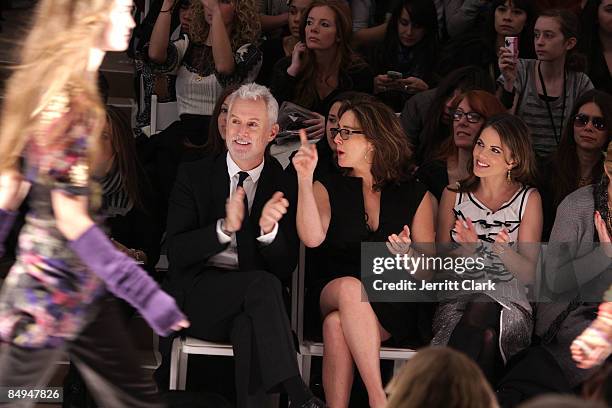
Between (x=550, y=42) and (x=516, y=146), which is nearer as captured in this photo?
(x=516, y=146)

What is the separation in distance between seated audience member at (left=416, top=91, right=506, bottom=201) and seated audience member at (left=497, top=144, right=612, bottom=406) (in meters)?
0.56

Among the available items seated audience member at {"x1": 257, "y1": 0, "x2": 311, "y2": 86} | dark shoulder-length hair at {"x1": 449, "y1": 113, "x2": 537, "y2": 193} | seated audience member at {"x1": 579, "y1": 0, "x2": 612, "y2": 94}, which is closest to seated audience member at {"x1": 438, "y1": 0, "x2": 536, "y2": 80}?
seated audience member at {"x1": 579, "y1": 0, "x2": 612, "y2": 94}

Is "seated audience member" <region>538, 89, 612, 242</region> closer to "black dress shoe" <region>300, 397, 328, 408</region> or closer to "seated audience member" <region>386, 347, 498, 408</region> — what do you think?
"black dress shoe" <region>300, 397, 328, 408</region>

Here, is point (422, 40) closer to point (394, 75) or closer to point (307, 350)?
point (394, 75)

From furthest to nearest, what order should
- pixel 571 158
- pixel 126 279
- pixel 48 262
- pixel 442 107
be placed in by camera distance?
pixel 442 107
pixel 571 158
pixel 48 262
pixel 126 279

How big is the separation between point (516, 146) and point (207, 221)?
1221 mm

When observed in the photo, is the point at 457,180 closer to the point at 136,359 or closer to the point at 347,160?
the point at 347,160

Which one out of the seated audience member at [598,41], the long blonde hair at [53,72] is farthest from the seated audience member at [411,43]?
the long blonde hair at [53,72]

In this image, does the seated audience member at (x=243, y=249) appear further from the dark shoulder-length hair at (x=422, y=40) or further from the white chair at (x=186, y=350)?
the dark shoulder-length hair at (x=422, y=40)

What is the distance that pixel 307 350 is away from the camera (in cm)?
436

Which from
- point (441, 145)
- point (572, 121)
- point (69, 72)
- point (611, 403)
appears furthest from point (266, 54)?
point (611, 403)

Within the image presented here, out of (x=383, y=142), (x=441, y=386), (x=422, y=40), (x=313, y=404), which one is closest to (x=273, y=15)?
(x=422, y=40)

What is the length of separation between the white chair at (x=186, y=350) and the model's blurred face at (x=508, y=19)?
6.28ft

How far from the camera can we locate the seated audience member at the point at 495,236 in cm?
425
